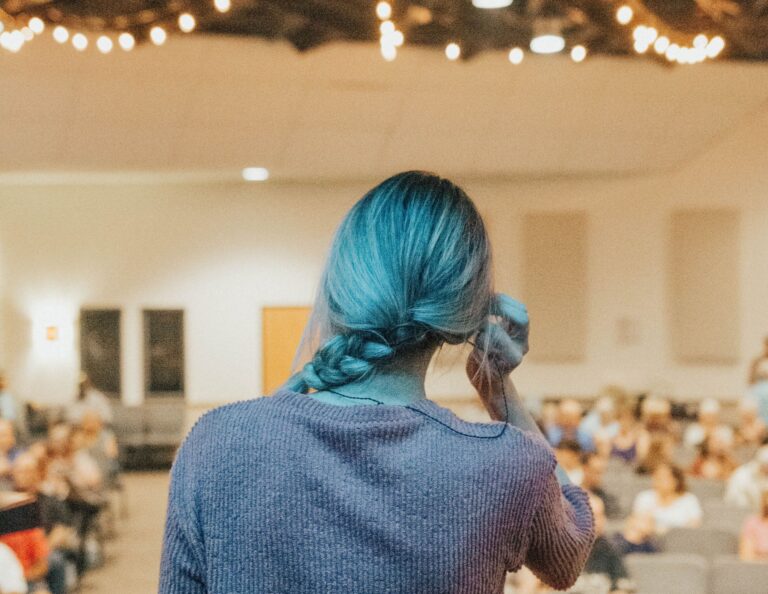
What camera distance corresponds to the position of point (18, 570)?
455 cm

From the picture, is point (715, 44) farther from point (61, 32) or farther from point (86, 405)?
point (86, 405)

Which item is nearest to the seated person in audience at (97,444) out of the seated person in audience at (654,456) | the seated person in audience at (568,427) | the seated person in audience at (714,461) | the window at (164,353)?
the seated person in audience at (568,427)

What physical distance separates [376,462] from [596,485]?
230 inches

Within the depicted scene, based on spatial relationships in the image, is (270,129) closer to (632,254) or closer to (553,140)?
(553,140)

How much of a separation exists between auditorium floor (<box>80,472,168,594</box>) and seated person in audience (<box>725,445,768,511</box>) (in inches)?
173

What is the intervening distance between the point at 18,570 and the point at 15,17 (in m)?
3.64

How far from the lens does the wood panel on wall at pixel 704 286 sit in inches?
497

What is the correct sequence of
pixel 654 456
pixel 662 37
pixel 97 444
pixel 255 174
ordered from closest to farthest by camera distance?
pixel 654 456
pixel 662 37
pixel 97 444
pixel 255 174

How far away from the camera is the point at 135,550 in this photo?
7895 millimetres

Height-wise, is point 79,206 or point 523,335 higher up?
point 79,206

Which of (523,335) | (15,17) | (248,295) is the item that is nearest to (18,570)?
(15,17)

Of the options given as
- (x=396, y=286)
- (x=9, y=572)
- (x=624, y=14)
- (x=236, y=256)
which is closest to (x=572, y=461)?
(x=624, y=14)

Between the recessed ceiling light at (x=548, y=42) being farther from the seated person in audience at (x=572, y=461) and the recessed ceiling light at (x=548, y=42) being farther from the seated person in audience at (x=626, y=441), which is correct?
the seated person in audience at (x=572, y=461)

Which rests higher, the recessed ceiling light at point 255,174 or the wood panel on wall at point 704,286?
the recessed ceiling light at point 255,174
